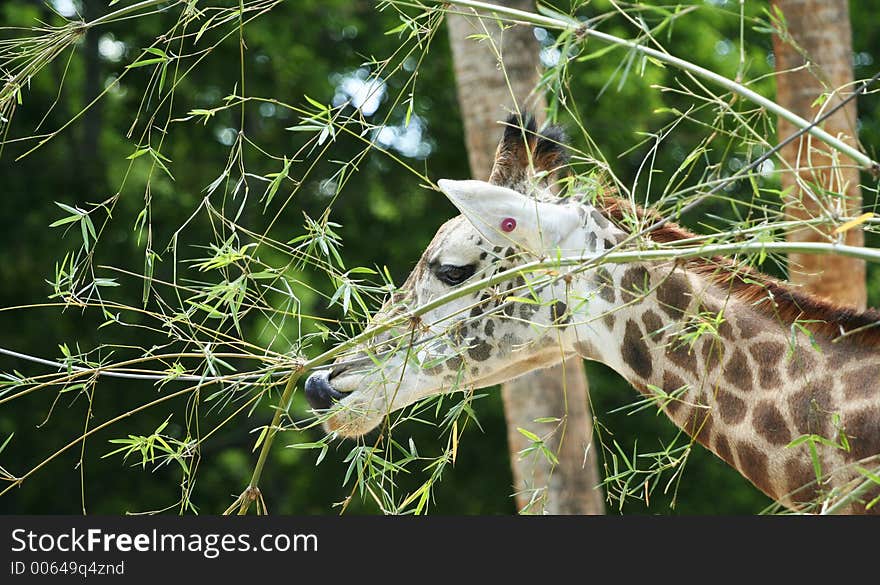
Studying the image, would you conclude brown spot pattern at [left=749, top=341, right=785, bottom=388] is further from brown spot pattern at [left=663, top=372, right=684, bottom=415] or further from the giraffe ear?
the giraffe ear

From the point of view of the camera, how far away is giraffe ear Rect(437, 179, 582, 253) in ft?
11.1

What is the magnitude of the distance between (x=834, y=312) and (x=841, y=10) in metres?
3.77

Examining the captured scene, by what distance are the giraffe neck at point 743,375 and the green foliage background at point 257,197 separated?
7583mm

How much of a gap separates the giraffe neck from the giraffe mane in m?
0.02

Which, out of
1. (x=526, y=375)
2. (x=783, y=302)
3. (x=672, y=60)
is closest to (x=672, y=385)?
(x=783, y=302)

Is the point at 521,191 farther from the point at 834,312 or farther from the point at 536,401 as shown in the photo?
the point at 536,401

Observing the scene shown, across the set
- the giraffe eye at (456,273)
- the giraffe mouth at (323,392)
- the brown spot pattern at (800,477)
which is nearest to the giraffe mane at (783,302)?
the brown spot pattern at (800,477)

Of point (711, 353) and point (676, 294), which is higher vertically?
point (676, 294)

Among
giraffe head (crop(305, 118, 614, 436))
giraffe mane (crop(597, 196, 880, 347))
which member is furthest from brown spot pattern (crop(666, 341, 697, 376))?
giraffe head (crop(305, 118, 614, 436))

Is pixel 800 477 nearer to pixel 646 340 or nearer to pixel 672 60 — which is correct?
pixel 646 340

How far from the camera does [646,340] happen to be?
359cm

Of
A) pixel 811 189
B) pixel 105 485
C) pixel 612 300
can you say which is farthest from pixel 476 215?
pixel 105 485

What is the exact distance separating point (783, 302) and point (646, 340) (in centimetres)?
44

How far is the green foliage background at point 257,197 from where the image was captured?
1152cm
